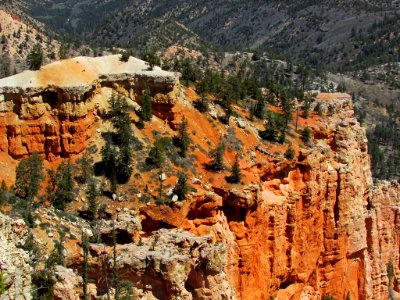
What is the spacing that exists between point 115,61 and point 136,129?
30.0 ft

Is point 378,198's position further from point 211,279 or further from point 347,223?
point 211,279

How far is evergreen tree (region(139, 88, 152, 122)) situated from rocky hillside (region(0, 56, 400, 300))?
2.13 feet

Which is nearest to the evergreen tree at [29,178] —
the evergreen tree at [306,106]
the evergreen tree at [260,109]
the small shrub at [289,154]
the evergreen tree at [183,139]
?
the evergreen tree at [183,139]

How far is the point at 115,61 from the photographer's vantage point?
68688 millimetres

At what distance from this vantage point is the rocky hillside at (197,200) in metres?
48.9

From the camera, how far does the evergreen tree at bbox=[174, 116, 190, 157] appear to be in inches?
2557

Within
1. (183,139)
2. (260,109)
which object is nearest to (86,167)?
(183,139)

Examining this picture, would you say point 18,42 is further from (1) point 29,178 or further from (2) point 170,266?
(2) point 170,266

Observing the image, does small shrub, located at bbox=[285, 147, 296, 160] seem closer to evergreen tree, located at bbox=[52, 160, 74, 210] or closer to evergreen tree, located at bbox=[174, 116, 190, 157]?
evergreen tree, located at bbox=[174, 116, 190, 157]

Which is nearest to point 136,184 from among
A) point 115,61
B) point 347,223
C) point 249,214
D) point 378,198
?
point 249,214

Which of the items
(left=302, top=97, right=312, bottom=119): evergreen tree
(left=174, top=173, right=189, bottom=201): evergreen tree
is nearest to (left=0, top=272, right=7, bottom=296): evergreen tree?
(left=174, top=173, right=189, bottom=201): evergreen tree

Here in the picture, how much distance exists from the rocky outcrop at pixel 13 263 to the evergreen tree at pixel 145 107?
29.1m

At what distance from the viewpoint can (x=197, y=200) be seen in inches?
2271

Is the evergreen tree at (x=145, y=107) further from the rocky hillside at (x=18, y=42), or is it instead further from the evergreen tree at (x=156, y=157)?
the rocky hillside at (x=18, y=42)
